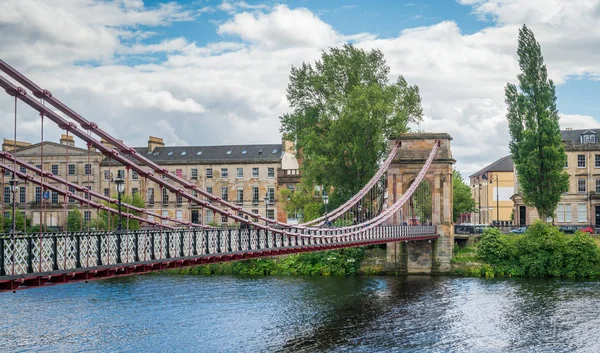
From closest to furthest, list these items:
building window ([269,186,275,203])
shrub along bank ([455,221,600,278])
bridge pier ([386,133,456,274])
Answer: shrub along bank ([455,221,600,278]) → bridge pier ([386,133,456,274]) → building window ([269,186,275,203])

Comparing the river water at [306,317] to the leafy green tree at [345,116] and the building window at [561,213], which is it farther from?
the building window at [561,213]

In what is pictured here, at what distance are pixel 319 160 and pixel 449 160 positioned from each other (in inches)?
411

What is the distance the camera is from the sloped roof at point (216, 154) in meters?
86.6

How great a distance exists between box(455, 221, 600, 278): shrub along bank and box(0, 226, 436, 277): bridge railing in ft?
85.5

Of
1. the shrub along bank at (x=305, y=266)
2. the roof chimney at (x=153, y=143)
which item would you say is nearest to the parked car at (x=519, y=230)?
the shrub along bank at (x=305, y=266)

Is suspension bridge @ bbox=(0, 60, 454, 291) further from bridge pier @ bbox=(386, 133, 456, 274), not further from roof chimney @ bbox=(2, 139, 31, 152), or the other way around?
roof chimney @ bbox=(2, 139, 31, 152)

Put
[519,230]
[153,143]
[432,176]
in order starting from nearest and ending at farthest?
[432,176]
[519,230]
[153,143]

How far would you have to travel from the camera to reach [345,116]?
6134cm

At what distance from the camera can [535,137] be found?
6412 cm

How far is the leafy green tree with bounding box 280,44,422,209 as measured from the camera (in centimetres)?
6159

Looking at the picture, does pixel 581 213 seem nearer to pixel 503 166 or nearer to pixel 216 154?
pixel 503 166

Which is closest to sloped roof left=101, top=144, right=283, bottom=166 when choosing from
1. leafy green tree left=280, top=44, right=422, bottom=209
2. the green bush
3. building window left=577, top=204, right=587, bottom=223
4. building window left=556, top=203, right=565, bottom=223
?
leafy green tree left=280, top=44, right=422, bottom=209

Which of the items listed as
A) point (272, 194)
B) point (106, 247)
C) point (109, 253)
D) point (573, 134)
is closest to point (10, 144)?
point (272, 194)

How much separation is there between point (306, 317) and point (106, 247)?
51.1 ft
